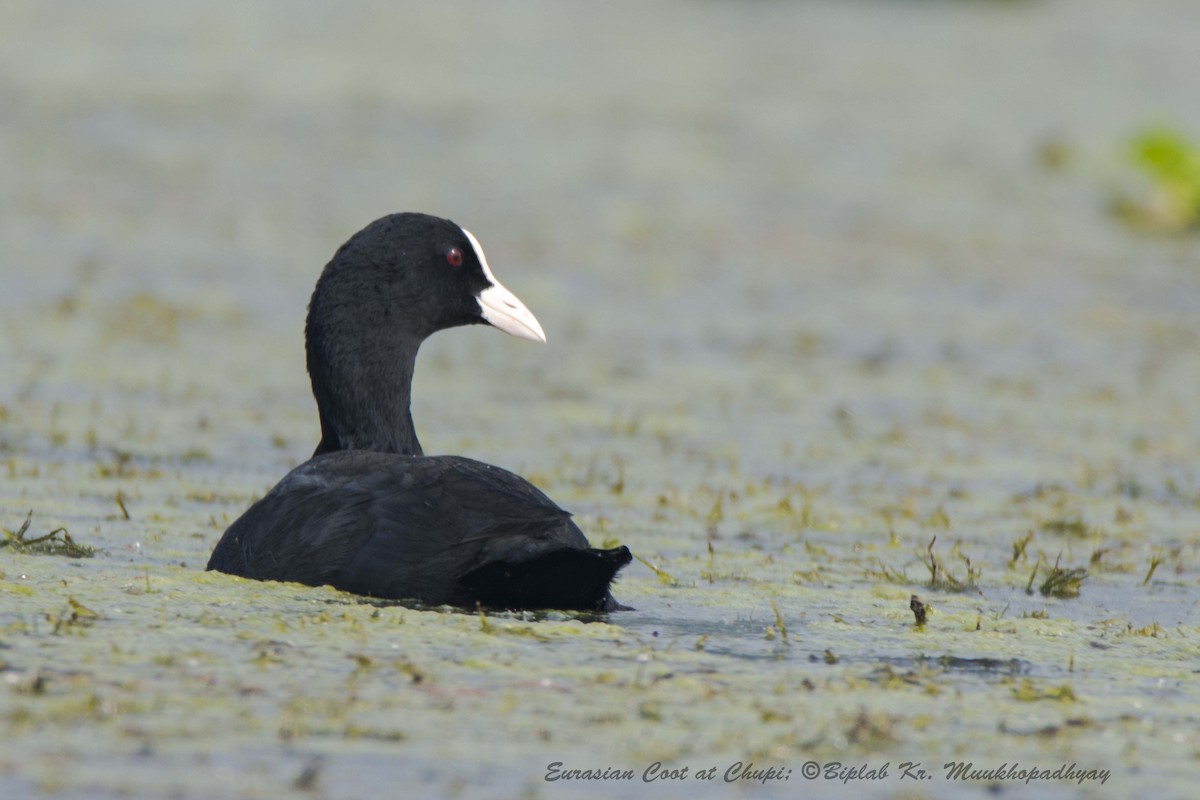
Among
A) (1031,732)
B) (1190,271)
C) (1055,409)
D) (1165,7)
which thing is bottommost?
(1031,732)

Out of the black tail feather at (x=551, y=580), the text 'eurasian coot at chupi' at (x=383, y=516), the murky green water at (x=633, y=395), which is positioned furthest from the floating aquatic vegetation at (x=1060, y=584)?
the black tail feather at (x=551, y=580)

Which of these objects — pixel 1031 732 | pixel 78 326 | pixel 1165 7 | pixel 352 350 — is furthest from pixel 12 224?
pixel 1165 7

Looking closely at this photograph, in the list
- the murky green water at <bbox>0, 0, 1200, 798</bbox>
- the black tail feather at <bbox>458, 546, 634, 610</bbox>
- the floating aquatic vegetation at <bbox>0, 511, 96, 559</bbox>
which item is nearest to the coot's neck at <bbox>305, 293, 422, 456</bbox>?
the murky green water at <bbox>0, 0, 1200, 798</bbox>

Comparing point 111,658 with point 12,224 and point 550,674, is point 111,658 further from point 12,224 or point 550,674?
point 12,224

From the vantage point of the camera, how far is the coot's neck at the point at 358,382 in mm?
5705

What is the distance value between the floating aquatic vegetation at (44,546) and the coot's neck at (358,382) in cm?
76

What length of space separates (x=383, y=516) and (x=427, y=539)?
14cm

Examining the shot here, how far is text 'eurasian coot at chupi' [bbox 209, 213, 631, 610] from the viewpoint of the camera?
4.46 m

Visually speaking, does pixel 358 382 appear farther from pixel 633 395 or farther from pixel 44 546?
pixel 633 395

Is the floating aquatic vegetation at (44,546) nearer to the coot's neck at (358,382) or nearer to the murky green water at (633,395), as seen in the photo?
the murky green water at (633,395)

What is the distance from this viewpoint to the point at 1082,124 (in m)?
20.1

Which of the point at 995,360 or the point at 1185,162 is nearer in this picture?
the point at 995,360

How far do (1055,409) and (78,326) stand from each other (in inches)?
193

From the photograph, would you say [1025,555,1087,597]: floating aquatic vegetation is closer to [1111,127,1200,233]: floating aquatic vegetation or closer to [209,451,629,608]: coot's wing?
[209,451,629,608]: coot's wing
